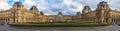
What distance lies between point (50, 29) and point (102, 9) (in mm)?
115892

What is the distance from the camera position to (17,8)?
528 ft

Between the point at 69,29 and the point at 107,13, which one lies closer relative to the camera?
the point at 69,29

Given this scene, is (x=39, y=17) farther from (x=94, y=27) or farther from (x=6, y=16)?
(x=94, y=27)

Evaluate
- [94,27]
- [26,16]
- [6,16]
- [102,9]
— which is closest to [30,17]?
[26,16]

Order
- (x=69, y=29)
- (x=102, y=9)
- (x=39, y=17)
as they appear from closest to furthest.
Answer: (x=69, y=29), (x=102, y=9), (x=39, y=17)

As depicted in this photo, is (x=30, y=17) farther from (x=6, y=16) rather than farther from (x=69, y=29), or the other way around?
(x=69, y=29)

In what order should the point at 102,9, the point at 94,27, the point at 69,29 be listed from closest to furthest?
the point at 69,29 → the point at 94,27 → the point at 102,9

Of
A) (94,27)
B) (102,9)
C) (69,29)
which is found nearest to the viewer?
(69,29)

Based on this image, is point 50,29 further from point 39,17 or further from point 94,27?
point 39,17

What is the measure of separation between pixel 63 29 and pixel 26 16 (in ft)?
462

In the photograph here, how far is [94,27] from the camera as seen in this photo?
48500mm

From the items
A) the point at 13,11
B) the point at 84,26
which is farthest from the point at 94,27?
the point at 13,11

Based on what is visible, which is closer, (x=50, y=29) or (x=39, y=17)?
(x=50, y=29)

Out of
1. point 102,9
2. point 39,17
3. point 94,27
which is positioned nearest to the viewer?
point 94,27
